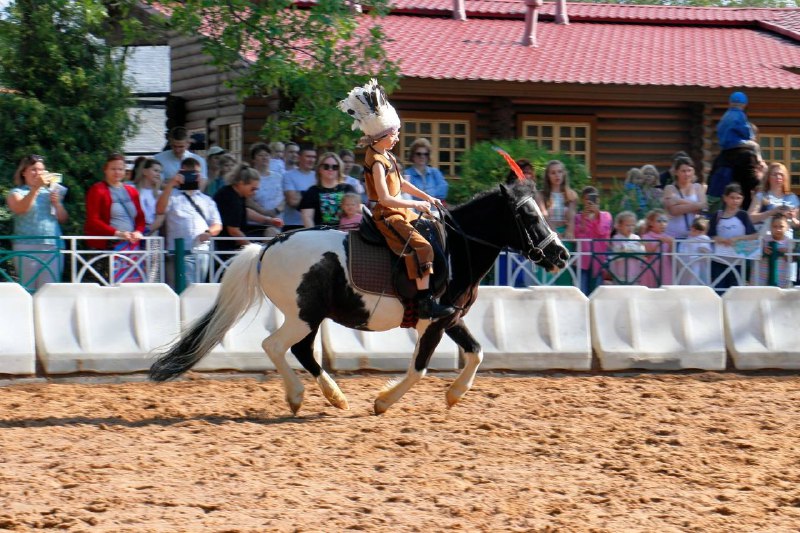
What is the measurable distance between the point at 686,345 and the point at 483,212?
10.9 ft

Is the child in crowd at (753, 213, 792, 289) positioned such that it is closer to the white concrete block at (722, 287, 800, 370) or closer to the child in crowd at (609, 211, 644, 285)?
the white concrete block at (722, 287, 800, 370)

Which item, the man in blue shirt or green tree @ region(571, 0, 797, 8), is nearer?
the man in blue shirt

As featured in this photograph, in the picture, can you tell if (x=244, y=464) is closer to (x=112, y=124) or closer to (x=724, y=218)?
(x=724, y=218)

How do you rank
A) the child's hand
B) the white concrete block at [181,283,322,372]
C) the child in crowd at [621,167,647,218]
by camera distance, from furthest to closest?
the child in crowd at [621,167,647,218]
the white concrete block at [181,283,322,372]
the child's hand

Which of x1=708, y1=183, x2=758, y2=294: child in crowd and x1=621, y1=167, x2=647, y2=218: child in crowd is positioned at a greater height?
x1=621, y1=167, x2=647, y2=218: child in crowd

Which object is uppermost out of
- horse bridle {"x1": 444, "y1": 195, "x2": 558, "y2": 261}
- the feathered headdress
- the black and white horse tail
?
the feathered headdress

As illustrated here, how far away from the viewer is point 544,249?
8461 mm

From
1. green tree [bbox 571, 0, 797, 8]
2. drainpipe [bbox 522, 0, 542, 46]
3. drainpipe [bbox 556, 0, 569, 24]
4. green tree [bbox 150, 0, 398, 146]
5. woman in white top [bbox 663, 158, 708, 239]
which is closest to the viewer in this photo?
woman in white top [bbox 663, 158, 708, 239]

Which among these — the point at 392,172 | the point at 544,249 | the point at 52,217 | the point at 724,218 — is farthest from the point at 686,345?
the point at 52,217

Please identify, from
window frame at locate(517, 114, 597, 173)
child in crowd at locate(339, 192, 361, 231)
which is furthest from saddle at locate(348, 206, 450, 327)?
window frame at locate(517, 114, 597, 173)

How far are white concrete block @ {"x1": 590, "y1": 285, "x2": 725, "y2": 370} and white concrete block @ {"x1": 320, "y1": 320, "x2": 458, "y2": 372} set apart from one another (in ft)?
4.79

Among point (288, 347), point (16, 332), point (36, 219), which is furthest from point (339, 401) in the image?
point (36, 219)

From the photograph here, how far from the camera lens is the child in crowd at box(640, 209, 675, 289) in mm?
12008

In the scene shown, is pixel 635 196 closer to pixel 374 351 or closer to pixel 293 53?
pixel 293 53
